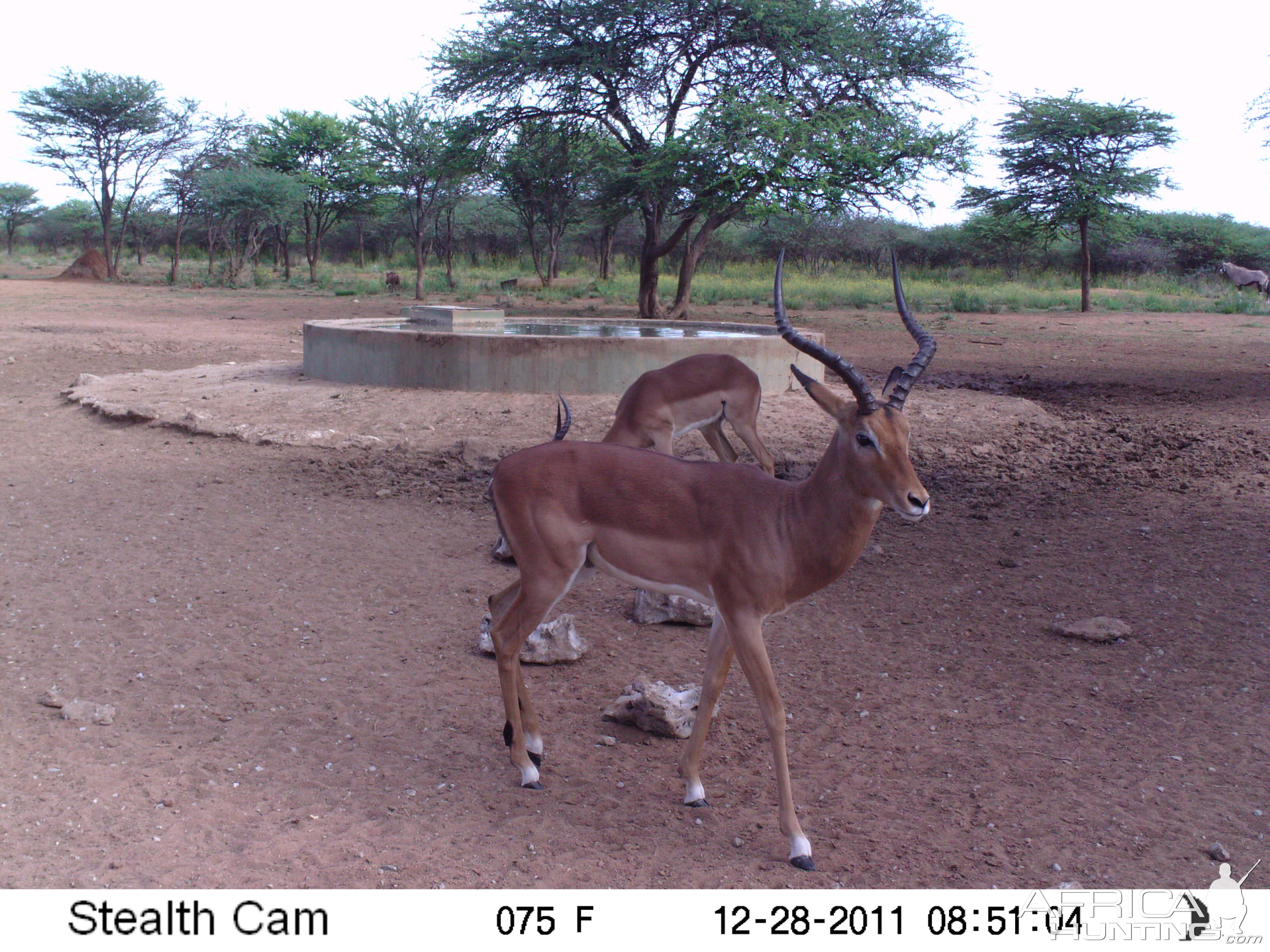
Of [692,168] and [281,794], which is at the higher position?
[692,168]

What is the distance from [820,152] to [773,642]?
15438 mm

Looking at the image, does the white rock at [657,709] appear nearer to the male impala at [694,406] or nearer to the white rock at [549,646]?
the white rock at [549,646]

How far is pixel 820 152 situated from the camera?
18938mm

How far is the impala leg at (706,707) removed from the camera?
370 cm

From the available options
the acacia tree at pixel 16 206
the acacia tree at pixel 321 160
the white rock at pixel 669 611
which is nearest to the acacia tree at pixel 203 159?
the acacia tree at pixel 321 160

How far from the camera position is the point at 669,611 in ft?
18.2

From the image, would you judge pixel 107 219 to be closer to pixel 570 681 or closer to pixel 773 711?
pixel 570 681

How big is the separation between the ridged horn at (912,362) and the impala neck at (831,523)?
217 mm

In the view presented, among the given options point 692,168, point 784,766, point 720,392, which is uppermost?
point 692,168

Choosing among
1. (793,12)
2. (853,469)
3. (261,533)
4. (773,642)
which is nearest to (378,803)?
(853,469)

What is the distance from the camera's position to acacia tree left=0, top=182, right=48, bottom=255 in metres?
56.4

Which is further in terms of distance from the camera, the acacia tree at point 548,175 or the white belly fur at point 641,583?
the acacia tree at point 548,175

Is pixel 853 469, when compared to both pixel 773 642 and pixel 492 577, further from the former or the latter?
pixel 492 577

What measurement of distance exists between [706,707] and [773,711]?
376mm
